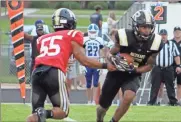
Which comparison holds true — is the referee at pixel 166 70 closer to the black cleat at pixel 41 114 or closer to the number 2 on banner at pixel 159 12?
the number 2 on banner at pixel 159 12

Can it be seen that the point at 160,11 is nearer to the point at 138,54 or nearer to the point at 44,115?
the point at 138,54

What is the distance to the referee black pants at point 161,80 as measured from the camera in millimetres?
15422

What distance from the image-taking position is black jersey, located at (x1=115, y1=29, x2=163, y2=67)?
9.84 metres

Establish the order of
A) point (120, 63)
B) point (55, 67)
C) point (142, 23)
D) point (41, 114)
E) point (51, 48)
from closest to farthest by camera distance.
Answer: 1. point (41, 114)
2. point (55, 67)
3. point (51, 48)
4. point (120, 63)
5. point (142, 23)

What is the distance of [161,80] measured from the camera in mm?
15555

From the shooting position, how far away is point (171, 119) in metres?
11.7

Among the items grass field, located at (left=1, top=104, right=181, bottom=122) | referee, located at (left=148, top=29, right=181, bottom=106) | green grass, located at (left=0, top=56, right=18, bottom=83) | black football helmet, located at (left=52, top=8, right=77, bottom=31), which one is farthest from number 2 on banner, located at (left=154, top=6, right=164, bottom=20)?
black football helmet, located at (left=52, top=8, right=77, bottom=31)

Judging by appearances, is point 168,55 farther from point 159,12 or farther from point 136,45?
point 136,45

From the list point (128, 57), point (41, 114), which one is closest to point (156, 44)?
point (128, 57)

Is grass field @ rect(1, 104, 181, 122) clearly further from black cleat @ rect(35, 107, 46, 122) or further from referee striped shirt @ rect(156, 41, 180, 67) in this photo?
black cleat @ rect(35, 107, 46, 122)

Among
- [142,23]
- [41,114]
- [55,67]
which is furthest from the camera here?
[142,23]

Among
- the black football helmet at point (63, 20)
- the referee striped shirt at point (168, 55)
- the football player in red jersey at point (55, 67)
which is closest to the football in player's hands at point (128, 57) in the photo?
the football player in red jersey at point (55, 67)

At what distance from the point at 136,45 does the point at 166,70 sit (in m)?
5.74

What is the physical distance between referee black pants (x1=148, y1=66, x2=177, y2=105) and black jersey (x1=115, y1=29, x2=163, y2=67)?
559 centimetres
